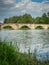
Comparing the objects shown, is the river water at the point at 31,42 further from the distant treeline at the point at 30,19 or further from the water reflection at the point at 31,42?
the distant treeline at the point at 30,19

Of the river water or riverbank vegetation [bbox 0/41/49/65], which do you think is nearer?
riverbank vegetation [bbox 0/41/49/65]

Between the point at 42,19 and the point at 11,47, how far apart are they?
59.9 meters

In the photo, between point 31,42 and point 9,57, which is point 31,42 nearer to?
point 31,42

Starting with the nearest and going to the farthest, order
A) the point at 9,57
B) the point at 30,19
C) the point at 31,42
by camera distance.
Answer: the point at 9,57 < the point at 31,42 < the point at 30,19

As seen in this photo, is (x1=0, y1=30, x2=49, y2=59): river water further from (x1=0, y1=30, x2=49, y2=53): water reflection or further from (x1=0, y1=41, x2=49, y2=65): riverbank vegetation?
(x1=0, y1=41, x2=49, y2=65): riverbank vegetation

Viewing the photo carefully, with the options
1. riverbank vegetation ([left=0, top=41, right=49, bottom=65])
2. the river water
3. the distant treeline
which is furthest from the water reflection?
the distant treeline

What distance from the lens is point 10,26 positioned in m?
58.8

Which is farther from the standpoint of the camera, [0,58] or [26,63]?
[26,63]

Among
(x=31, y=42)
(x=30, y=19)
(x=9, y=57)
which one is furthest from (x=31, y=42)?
(x=30, y=19)

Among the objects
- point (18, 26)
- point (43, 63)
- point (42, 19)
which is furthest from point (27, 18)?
point (43, 63)

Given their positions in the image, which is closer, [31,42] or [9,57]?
[9,57]

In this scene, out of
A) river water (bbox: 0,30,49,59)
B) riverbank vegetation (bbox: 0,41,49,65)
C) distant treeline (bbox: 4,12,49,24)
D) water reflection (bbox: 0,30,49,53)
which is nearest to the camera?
riverbank vegetation (bbox: 0,41,49,65)

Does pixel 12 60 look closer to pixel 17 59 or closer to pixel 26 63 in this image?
pixel 17 59

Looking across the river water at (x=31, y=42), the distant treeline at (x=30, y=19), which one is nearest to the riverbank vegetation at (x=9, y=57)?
the river water at (x=31, y=42)
